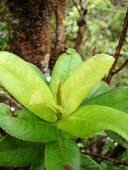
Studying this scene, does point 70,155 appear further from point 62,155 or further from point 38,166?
point 38,166

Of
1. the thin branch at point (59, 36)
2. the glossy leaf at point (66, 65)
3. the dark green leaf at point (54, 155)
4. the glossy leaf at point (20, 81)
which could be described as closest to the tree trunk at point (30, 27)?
the thin branch at point (59, 36)

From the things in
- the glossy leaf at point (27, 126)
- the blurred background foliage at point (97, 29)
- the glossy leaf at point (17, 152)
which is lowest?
the blurred background foliage at point (97, 29)

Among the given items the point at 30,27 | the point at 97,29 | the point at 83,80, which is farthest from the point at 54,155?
the point at 97,29

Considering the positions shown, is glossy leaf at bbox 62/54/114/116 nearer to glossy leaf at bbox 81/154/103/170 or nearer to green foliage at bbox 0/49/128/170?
green foliage at bbox 0/49/128/170

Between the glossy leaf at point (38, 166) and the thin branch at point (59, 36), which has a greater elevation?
the thin branch at point (59, 36)

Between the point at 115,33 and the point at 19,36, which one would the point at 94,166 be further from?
the point at 115,33

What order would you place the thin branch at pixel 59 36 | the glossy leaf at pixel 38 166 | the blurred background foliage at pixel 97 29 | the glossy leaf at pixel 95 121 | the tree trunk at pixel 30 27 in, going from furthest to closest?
the blurred background foliage at pixel 97 29, the thin branch at pixel 59 36, the tree trunk at pixel 30 27, the glossy leaf at pixel 38 166, the glossy leaf at pixel 95 121

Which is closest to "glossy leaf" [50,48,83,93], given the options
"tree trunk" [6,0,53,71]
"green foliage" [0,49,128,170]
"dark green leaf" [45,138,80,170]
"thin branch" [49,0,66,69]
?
"green foliage" [0,49,128,170]

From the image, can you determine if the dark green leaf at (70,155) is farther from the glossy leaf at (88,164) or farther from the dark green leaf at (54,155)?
the glossy leaf at (88,164)
